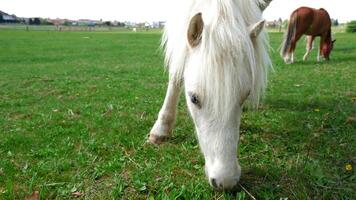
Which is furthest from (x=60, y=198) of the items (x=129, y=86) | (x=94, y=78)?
(x=94, y=78)

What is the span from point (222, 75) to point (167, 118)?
193cm

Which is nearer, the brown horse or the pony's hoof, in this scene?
the pony's hoof

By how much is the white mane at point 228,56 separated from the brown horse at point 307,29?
33.7ft

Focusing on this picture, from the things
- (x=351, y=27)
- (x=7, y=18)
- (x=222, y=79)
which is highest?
(x=351, y=27)

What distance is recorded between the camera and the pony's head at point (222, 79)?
2543mm

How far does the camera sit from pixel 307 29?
14.0 metres

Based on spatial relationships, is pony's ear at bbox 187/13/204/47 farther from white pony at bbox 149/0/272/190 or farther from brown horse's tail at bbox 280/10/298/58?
brown horse's tail at bbox 280/10/298/58

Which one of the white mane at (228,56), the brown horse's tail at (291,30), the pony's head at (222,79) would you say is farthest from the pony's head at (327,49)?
the pony's head at (222,79)

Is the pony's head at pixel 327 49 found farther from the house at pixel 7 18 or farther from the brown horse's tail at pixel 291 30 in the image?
the house at pixel 7 18

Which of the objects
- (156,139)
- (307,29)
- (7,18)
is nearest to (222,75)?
(156,139)

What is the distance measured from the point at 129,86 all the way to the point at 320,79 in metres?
4.70

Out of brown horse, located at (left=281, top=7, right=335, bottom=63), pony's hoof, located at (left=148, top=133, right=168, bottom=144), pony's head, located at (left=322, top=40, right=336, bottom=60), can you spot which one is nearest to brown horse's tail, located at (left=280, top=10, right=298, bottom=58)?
brown horse, located at (left=281, top=7, right=335, bottom=63)

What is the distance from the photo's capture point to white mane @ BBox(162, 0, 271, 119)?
8.38ft

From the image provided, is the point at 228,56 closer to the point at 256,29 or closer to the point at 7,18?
the point at 256,29
